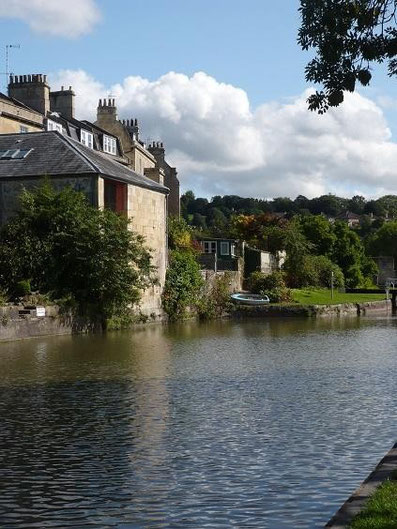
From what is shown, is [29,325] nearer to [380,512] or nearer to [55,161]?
[55,161]

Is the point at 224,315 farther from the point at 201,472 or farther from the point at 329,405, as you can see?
the point at 201,472

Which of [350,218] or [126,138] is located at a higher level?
[350,218]

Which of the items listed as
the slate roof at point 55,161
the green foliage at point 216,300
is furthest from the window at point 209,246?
the slate roof at point 55,161

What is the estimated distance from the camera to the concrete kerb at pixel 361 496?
749cm

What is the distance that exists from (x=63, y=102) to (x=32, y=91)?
17.2 feet

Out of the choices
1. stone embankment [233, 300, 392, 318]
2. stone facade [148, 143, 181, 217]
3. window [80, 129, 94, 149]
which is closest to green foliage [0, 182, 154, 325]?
stone embankment [233, 300, 392, 318]

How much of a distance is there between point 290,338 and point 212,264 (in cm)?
2806

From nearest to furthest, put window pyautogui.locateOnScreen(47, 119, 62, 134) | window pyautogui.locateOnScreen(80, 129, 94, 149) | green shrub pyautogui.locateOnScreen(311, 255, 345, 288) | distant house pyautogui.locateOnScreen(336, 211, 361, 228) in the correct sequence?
window pyautogui.locateOnScreen(47, 119, 62, 134), window pyautogui.locateOnScreen(80, 129, 94, 149), green shrub pyautogui.locateOnScreen(311, 255, 345, 288), distant house pyautogui.locateOnScreen(336, 211, 361, 228)

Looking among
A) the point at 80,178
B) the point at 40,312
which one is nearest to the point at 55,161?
the point at 80,178

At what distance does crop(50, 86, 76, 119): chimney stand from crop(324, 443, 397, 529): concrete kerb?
184 ft

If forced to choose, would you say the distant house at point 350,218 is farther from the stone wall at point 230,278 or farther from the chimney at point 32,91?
the chimney at point 32,91

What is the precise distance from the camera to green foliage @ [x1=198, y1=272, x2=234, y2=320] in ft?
163

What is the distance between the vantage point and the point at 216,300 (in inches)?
2045

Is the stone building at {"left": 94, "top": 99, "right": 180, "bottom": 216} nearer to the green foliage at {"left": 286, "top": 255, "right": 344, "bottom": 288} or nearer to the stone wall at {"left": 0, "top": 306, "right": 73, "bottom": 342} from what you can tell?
the green foliage at {"left": 286, "top": 255, "right": 344, "bottom": 288}
